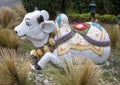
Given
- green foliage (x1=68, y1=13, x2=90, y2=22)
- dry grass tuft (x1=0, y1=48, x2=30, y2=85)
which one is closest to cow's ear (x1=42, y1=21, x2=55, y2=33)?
dry grass tuft (x1=0, y1=48, x2=30, y2=85)

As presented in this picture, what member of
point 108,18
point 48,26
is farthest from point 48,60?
point 108,18

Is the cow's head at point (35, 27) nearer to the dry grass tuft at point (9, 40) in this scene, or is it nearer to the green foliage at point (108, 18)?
the dry grass tuft at point (9, 40)

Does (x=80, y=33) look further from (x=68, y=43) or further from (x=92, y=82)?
(x=92, y=82)

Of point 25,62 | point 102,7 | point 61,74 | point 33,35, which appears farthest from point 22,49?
point 102,7

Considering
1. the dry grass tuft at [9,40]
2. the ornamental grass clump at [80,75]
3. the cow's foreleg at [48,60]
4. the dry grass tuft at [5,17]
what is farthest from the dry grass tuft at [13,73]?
the dry grass tuft at [5,17]

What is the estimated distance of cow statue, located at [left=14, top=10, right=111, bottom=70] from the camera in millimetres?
6488

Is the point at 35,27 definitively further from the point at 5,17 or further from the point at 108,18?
the point at 108,18

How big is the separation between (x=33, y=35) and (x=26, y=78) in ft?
3.58

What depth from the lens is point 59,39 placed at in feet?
21.5

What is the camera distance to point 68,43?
654 centimetres

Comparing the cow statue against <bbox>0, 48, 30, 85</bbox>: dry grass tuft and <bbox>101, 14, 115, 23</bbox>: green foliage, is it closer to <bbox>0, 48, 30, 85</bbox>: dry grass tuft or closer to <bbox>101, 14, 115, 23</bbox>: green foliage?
<bbox>0, 48, 30, 85</bbox>: dry grass tuft

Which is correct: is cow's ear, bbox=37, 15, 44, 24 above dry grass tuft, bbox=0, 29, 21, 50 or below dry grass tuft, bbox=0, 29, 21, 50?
above

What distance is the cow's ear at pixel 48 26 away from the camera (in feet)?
21.4

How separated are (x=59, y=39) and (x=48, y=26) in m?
0.29
